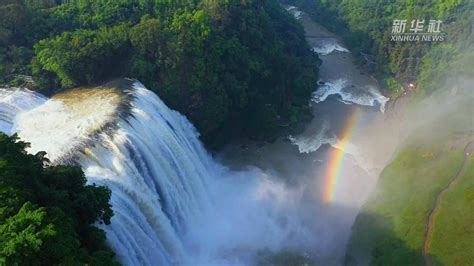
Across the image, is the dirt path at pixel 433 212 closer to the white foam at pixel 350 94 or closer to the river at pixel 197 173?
the river at pixel 197 173

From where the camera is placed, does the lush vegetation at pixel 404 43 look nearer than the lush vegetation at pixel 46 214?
No

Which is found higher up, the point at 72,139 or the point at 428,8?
the point at 428,8

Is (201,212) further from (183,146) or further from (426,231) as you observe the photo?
(426,231)

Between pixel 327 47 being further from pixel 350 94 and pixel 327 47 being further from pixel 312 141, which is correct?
pixel 312 141

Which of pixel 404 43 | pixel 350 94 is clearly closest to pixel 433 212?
pixel 350 94

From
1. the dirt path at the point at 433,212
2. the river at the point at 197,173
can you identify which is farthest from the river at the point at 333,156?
the dirt path at the point at 433,212

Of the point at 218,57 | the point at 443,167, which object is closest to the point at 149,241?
the point at 218,57
